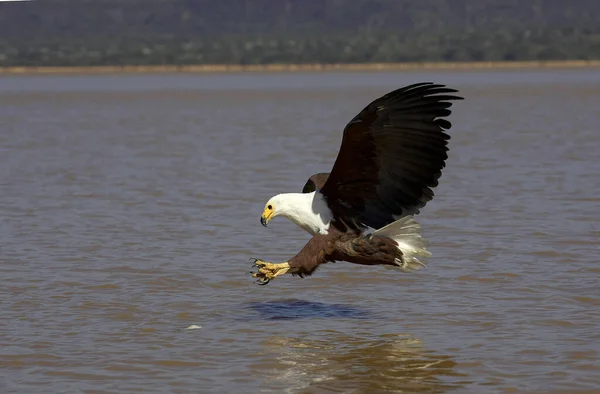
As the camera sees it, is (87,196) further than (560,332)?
Yes

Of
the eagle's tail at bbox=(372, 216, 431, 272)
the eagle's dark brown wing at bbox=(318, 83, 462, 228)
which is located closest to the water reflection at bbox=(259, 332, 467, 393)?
the eagle's tail at bbox=(372, 216, 431, 272)

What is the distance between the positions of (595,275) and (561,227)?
244cm

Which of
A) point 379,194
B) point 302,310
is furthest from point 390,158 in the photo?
point 302,310

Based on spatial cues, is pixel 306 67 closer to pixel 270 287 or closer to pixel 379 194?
pixel 270 287

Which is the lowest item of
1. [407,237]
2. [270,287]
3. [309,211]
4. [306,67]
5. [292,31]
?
[306,67]

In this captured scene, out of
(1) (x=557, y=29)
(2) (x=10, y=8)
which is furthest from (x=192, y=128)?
(2) (x=10, y=8)

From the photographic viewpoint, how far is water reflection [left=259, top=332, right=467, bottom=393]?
755cm

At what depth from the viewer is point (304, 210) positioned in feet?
28.9

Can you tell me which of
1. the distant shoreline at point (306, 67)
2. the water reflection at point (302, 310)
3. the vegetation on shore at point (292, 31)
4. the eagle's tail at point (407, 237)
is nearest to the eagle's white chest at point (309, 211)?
the eagle's tail at point (407, 237)

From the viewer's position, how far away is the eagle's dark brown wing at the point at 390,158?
8453 millimetres

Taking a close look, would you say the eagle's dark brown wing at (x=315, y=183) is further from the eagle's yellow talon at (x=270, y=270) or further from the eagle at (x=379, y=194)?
the eagle's yellow talon at (x=270, y=270)

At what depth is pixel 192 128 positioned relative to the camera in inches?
1254

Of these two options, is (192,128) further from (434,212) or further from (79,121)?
(434,212)

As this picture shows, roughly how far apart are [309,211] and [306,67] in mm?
98401
